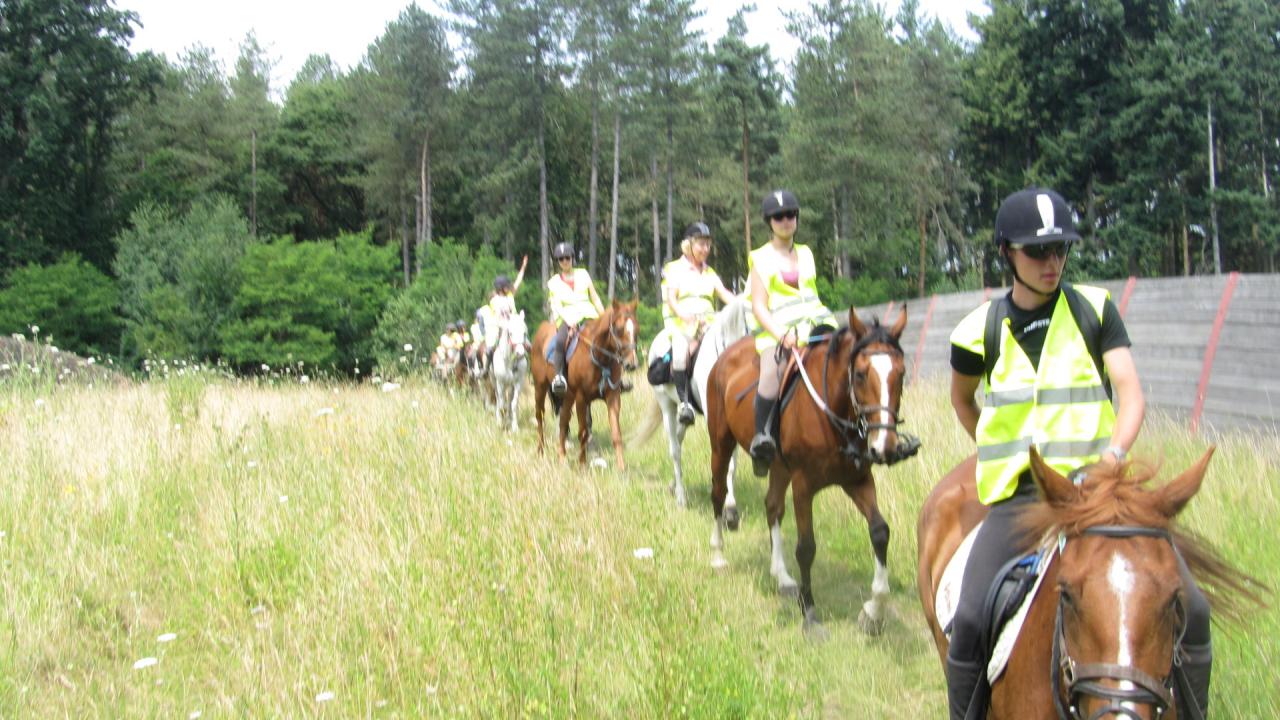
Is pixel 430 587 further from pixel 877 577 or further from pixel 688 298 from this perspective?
pixel 688 298

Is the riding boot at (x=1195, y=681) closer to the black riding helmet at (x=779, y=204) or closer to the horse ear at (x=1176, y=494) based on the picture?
the horse ear at (x=1176, y=494)

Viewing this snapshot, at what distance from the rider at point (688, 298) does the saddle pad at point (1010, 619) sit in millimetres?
6572

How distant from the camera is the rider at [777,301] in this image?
6910 millimetres

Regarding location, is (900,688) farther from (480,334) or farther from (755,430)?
(480,334)

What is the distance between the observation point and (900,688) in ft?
17.7

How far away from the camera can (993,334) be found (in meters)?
3.38

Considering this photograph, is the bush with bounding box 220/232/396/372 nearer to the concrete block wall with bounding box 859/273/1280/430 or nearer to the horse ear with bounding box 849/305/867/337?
the concrete block wall with bounding box 859/273/1280/430

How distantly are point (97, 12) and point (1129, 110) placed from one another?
166 feet

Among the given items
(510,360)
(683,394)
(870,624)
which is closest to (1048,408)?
(870,624)

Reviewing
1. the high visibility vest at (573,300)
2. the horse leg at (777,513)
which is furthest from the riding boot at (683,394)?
the horse leg at (777,513)

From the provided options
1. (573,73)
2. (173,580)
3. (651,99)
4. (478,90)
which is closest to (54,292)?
(478,90)

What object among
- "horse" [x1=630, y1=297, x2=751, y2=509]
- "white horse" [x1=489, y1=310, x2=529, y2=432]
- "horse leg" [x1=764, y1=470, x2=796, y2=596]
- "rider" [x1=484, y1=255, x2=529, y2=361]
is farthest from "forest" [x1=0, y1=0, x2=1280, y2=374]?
"horse leg" [x1=764, y1=470, x2=796, y2=596]

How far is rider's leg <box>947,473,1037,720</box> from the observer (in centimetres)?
302

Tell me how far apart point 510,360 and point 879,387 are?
398 inches
